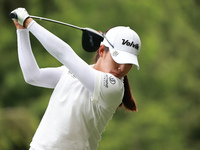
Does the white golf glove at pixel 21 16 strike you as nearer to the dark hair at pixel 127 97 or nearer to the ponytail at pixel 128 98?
the dark hair at pixel 127 97

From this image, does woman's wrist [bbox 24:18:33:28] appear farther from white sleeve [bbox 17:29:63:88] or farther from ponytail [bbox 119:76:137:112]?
ponytail [bbox 119:76:137:112]

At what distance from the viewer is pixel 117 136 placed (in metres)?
9.59

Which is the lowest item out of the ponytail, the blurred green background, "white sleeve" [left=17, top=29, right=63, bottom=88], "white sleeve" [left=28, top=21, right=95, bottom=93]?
the blurred green background

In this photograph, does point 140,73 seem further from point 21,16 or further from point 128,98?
point 21,16

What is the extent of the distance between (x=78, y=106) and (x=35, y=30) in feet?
1.79

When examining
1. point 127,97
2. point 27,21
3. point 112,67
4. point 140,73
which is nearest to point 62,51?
point 27,21

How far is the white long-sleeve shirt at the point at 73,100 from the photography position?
3.03m

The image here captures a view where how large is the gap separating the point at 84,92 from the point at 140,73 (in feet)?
23.6

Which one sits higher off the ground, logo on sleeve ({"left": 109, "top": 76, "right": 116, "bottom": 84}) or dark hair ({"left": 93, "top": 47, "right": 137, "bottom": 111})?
logo on sleeve ({"left": 109, "top": 76, "right": 116, "bottom": 84})

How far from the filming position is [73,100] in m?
3.18

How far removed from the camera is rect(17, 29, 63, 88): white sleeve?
10.6 feet

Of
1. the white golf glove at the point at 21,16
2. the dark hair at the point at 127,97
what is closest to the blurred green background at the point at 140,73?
the dark hair at the point at 127,97

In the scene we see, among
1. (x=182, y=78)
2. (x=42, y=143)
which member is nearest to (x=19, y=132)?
(x=42, y=143)

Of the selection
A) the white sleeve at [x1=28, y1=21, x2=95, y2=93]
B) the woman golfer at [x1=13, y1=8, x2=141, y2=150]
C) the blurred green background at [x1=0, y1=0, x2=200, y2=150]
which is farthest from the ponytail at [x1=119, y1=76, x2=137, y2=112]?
the blurred green background at [x1=0, y1=0, x2=200, y2=150]
